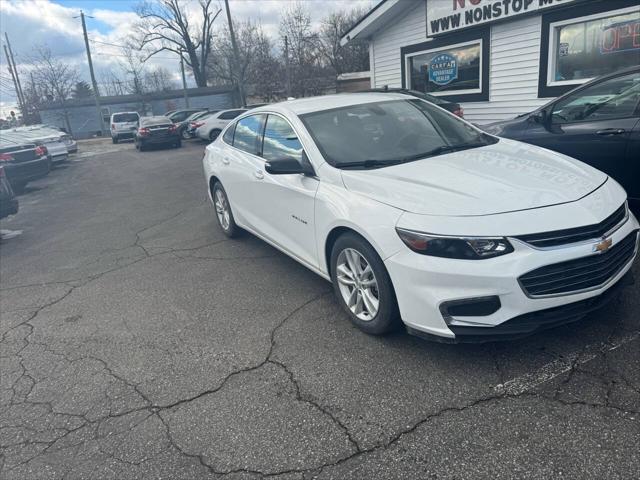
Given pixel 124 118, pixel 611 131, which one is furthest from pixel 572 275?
pixel 124 118

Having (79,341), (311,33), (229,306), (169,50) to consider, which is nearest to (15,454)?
(79,341)

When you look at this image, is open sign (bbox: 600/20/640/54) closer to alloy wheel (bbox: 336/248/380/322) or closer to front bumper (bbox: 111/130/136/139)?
alloy wheel (bbox: 336/248/380/322)

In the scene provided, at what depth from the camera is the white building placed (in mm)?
8727

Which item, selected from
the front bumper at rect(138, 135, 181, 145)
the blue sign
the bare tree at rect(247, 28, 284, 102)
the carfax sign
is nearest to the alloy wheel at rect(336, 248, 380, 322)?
the carfax sign

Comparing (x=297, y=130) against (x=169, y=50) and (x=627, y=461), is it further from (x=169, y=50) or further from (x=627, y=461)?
(x=169, y=50)

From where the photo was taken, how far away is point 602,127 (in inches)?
190

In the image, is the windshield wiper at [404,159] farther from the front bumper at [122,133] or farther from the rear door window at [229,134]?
the front bumper at [122,133]

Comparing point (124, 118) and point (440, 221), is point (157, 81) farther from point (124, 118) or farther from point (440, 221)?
point (440, 221)

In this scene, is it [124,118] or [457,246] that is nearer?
[457,246]

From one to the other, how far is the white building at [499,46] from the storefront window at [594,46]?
16 mm

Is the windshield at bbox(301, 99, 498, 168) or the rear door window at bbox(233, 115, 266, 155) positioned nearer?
the windshield at bbox(301, 99, 498, 168)

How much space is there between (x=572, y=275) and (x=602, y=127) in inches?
110

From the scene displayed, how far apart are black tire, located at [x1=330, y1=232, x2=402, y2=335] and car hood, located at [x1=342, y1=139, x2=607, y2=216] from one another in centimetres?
34

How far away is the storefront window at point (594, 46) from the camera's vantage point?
838 cm
